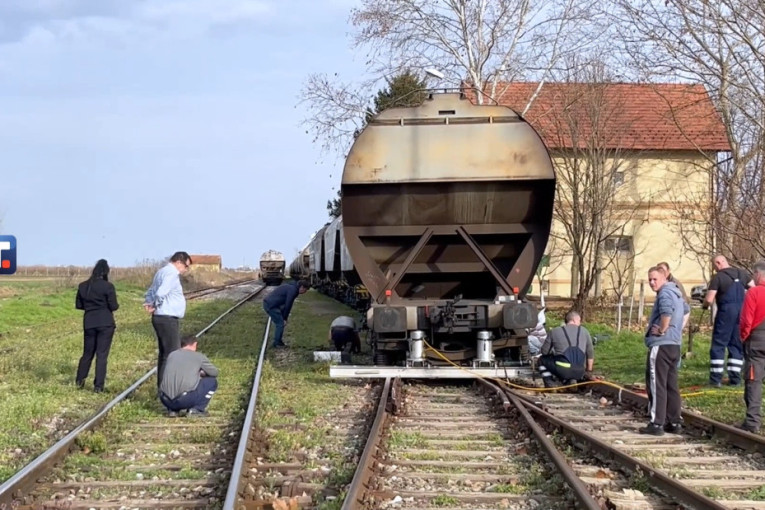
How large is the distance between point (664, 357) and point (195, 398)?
467 centimetres

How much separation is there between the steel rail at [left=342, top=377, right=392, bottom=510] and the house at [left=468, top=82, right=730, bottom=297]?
1116cm

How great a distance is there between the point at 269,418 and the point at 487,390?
3.21m

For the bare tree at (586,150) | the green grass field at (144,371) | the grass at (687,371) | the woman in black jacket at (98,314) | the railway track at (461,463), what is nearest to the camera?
the railway track at (461,463)

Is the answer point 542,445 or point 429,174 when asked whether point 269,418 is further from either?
point 429,174

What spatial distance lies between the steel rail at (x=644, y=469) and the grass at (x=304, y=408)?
197 centimetres

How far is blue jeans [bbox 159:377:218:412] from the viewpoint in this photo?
8367mm

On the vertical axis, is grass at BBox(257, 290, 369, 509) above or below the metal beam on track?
below

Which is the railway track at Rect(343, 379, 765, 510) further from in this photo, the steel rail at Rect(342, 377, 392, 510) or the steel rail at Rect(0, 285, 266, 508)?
the steel rail at Rect(0, 285, 266, 508)

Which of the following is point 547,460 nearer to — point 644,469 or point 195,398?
point 644,469

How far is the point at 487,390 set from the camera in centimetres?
1020

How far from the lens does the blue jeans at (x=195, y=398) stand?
27.5ft

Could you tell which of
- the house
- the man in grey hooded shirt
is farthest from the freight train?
the house

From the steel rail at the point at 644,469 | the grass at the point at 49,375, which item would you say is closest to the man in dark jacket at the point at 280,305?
the grass at the point at 49,375

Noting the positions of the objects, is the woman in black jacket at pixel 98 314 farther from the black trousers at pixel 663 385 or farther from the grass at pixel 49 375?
the black trousers at pixel 663 385
